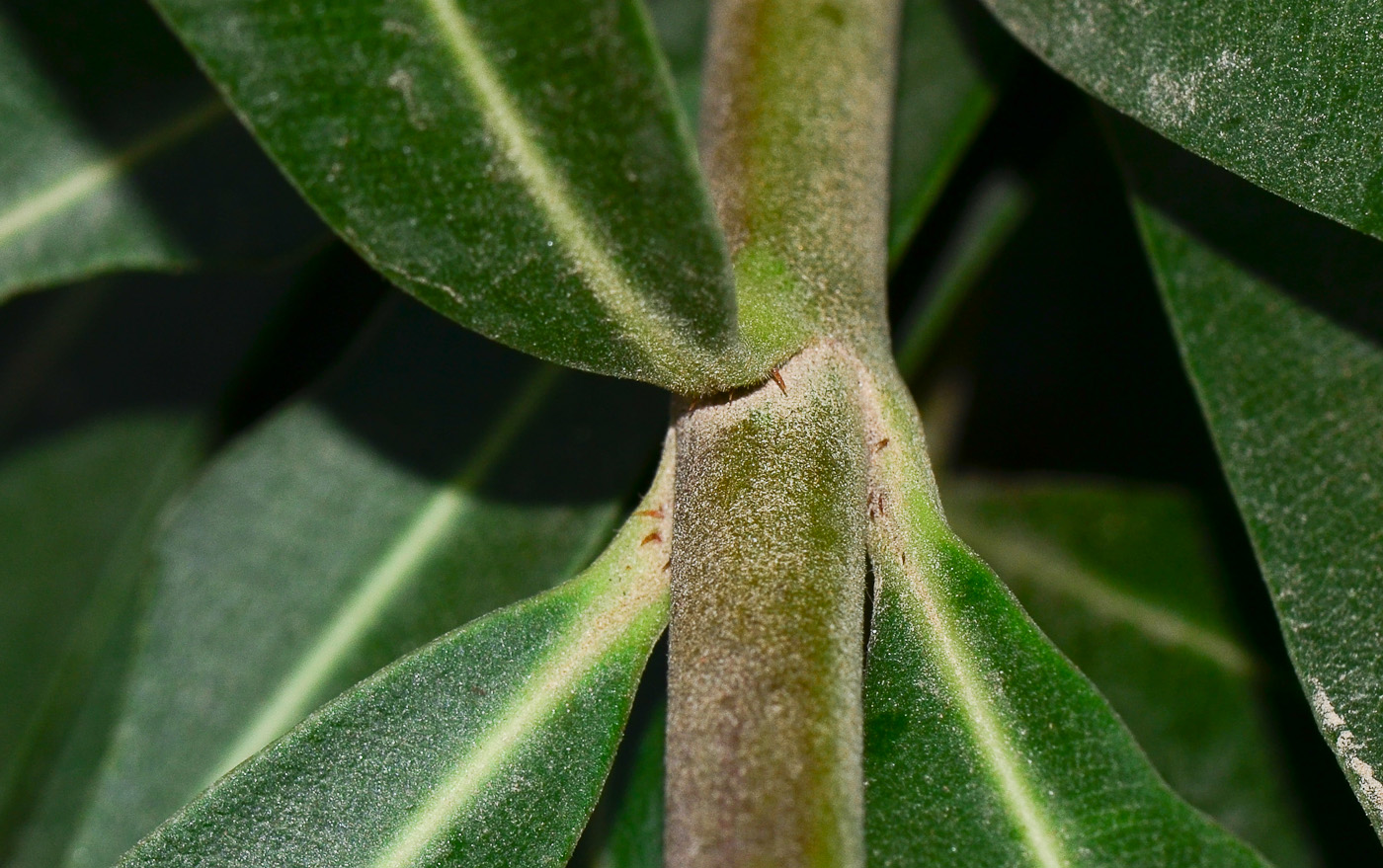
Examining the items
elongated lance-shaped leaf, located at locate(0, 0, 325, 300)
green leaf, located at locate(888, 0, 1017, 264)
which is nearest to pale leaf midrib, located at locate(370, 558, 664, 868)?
green leaf, located at locate(888, 0, 1017, 264)

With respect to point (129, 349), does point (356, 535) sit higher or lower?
higher

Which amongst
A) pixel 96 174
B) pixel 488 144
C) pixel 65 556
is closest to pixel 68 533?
pixel 65 556

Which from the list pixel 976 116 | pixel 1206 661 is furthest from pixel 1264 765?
pixel 976 116

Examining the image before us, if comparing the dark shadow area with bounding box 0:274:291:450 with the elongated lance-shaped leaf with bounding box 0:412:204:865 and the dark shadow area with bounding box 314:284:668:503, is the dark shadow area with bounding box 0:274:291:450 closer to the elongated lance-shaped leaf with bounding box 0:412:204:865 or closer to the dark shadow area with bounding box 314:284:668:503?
the elongated lance-shaped leaf with bounding box 0:412:204:865

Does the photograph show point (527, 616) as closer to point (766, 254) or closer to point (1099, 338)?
point (766, 254)

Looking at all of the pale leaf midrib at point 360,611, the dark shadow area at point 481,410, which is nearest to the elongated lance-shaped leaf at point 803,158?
the dark shadow area at point 481,410

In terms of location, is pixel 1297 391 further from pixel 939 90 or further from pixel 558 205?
pixel 558 205
